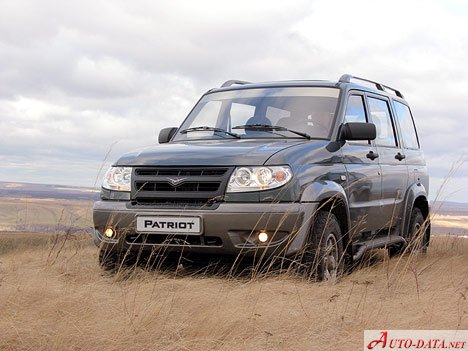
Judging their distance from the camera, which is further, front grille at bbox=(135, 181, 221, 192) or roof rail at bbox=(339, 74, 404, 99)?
roof rail at bbox=(339, 74, 404, 99)

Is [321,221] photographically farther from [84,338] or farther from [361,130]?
[84,338]

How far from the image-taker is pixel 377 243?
698 cm

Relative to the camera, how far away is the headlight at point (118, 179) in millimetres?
5793

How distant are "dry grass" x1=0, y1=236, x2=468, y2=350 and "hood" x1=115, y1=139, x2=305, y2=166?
90cm

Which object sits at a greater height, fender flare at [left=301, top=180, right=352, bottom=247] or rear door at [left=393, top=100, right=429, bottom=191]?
rear door at [left=393, top=100, right=429, bottom=191]

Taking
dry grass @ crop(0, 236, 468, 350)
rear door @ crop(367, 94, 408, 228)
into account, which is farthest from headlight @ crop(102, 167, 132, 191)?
rear door @ crop(367, 94, 408, 228)

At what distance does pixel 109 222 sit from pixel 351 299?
2050 mm

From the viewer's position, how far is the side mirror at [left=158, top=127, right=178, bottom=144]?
7.07m

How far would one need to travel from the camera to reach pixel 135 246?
564cm

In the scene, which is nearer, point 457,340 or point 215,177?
point 457,340

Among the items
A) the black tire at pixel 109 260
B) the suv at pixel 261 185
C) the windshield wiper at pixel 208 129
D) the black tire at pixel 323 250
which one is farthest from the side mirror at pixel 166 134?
the black tire at pixel 323 250

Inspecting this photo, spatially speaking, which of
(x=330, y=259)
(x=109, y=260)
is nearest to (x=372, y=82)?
(x=330, y=259)

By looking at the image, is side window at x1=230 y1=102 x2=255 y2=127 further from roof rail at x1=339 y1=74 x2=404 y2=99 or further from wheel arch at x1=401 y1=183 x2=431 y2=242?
wheel arch at x1=401 y1=183 x2=431 y2=242

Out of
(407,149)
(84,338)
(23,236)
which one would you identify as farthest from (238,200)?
(23,236)
